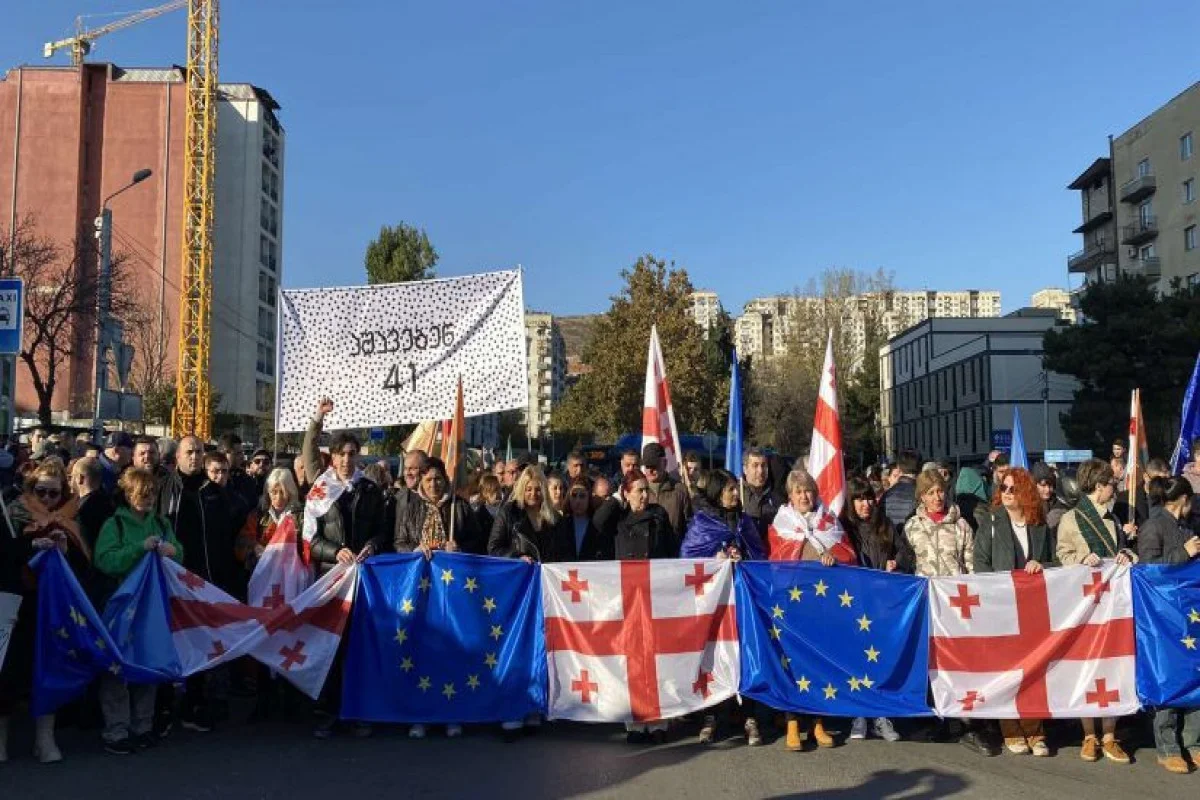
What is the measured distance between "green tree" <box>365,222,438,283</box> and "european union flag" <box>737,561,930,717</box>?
121ft

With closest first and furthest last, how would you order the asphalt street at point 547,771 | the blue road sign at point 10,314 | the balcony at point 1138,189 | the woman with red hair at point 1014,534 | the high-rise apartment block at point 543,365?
the asphalt street at point 547,771 < the woman with red hair at point 1014,534 < the blue road sign at point 10,314 < the balcony at point 1138,189 < the high-rise apartment block at point 543,365

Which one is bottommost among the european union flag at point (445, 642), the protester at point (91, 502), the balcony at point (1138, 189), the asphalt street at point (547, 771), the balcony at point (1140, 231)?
the asphalt street at point (547, 771)

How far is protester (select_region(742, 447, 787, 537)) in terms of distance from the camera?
8.30 metres

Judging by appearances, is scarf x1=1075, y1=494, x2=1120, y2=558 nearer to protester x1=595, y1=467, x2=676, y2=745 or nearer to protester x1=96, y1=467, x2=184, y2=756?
protester x1=595, y1=467, x2=676, y2=745

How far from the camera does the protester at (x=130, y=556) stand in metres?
7.01

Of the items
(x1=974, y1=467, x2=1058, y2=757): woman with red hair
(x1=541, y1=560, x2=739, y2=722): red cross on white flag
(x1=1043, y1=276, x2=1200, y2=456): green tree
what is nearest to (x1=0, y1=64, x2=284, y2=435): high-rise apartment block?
(x1=1043, y1=276, x2=1200, y2=456): green tree

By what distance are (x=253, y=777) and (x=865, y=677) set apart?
404 centimetres

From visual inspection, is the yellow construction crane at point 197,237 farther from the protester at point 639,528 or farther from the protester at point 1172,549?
the protester at point 1172,549

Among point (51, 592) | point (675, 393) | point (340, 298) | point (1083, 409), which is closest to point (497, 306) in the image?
point (340, 298)

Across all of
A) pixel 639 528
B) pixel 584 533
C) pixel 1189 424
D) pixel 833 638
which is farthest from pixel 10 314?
pixel 1189 424

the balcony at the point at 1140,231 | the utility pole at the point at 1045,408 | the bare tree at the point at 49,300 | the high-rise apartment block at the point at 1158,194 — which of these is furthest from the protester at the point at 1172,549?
the balcony at the point at 1140,231

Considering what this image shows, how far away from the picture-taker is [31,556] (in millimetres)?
6883

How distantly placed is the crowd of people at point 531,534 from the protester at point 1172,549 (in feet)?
0.04

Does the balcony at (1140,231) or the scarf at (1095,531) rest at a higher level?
the balcony at (1140,231)
